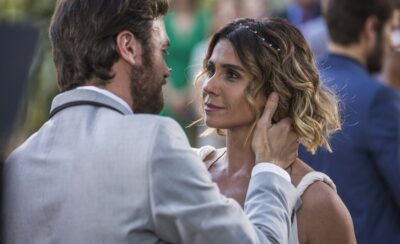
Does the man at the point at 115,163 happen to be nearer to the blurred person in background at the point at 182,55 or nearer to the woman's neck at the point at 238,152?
the woman's neck at the point at 238,152

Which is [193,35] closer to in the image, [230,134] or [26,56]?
[230,134]

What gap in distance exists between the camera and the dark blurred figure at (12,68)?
9.29ft

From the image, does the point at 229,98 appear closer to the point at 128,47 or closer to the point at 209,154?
the point at 209,154

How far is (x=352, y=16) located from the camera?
527 cm

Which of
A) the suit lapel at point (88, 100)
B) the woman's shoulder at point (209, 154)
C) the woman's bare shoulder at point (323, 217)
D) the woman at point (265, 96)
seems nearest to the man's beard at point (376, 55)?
the woman at point (265, 96)

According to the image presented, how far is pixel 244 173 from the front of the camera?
399 cm

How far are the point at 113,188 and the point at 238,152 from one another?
1164mm

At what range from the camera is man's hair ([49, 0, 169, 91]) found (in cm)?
309

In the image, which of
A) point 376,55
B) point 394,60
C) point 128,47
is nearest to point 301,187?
point 128,47

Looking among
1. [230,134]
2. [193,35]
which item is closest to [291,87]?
[230,134]

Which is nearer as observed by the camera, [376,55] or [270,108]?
[270,108]

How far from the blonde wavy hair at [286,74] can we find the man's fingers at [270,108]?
3 cm

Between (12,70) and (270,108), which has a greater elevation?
(12,70)

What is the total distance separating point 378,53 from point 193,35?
405 centimetres
